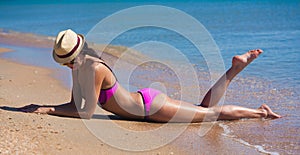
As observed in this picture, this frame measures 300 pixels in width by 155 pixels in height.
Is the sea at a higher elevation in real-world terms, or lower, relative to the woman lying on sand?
lower

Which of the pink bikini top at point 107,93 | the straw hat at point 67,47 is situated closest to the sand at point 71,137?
the pink bikini top at point 107,93

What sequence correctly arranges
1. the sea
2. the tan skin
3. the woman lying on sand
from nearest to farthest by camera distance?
the woman lying on sand → the tan skin → the sea


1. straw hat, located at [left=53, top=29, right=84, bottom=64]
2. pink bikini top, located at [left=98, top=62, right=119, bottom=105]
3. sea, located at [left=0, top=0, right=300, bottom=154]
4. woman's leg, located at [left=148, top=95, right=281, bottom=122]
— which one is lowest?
sea, located at [left=0, top=0, right=300, bottom=154]

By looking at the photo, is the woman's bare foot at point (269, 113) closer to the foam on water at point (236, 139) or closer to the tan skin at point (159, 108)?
the tan skin at point (159, 108)

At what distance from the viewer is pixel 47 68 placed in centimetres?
872

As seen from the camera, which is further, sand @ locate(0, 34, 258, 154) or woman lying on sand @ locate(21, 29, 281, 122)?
woman lying on sand @ locate(21, 29, 281, 122)

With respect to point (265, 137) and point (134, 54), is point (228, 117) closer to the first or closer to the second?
point (265, 137)

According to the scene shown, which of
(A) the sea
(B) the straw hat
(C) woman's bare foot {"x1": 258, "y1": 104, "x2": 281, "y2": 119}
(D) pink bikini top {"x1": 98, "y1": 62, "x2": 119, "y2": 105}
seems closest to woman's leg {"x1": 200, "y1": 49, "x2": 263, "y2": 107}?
(A) the sea

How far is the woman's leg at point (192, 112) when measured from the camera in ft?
16.3

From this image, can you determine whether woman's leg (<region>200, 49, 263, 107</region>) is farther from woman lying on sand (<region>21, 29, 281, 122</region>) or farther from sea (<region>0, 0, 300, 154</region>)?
sea (<region>0, 0, 300, 154</region>)

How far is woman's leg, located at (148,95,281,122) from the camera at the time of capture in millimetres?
4969

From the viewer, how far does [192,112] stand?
512 centimetres

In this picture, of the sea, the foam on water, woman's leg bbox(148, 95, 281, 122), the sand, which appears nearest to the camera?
the sand

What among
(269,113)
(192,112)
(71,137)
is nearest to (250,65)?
(269,113)
